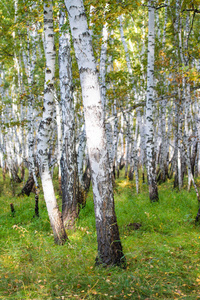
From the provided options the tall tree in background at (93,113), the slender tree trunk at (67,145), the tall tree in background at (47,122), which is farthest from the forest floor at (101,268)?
the tall tree in background at (93,113)

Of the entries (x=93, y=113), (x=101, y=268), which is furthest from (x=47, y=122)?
(x=101, y=268)

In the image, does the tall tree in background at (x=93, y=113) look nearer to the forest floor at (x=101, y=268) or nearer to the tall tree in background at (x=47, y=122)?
the forest floor at (x=101, y=268)

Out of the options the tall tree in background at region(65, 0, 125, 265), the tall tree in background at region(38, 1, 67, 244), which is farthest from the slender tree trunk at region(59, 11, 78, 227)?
the tall tree in background at region(65, 0, 125, 265)

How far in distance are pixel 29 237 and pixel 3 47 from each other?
982cm

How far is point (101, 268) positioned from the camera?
12.0 ft

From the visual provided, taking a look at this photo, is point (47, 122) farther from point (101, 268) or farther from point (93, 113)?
point (101, 268)

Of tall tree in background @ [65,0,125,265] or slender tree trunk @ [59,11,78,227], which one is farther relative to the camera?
slender tree trunk @ [59,11,78,227]

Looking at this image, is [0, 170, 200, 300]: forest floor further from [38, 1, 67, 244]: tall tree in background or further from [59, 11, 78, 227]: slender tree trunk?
[38, 1, 67, 244]: tall tree in background

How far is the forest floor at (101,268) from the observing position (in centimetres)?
322

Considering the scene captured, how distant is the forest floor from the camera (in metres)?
3.22

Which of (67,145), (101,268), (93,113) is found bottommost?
(101,268)

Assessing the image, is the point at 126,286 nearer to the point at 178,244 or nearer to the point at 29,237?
the point at 178,244

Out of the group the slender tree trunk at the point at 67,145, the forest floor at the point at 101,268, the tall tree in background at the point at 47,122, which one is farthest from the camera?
the slender tree trunk at the point at 67,145

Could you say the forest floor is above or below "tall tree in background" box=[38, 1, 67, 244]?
below
